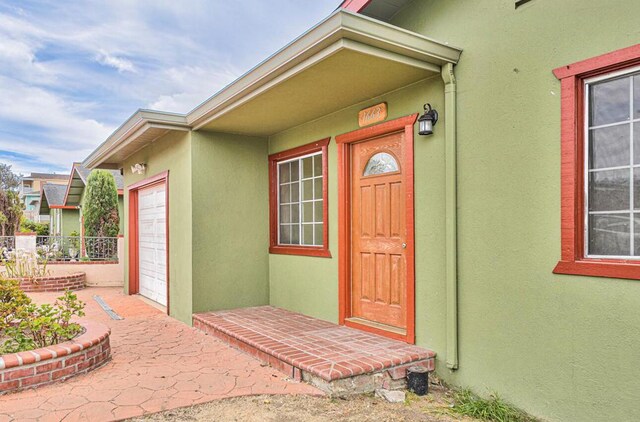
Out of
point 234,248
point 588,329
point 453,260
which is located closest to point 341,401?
point 453,260

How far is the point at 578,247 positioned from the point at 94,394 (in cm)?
385

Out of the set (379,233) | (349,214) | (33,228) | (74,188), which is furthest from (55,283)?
(33,228)

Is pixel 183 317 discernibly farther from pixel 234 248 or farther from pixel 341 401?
pixel 341 401

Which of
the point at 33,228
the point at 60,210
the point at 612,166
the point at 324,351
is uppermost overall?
the point at 612,166

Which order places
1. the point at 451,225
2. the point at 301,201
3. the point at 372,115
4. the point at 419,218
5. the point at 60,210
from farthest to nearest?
the point at 60,210
the point at 301,201
the point at 372,115
the point at 419,218
the point at 451,225

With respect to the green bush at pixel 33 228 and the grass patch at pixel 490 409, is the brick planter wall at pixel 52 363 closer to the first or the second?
the grass patch at pixel 490 409

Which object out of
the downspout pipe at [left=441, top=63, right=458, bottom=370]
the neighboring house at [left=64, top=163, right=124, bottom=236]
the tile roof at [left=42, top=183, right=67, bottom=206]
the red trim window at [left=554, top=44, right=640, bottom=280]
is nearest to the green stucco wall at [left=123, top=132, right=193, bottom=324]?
the downspout pipe at [left=441, top=63, right=458, bottom=370]

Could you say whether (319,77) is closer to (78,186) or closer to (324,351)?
(324,351)

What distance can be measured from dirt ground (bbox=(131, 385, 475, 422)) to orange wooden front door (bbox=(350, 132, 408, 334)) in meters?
1.07

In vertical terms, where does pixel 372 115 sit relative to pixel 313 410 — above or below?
above

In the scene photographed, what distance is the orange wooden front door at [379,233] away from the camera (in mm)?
4578

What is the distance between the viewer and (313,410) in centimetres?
336

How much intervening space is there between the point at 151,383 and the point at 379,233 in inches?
104

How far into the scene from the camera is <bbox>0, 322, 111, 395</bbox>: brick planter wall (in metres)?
3.60
